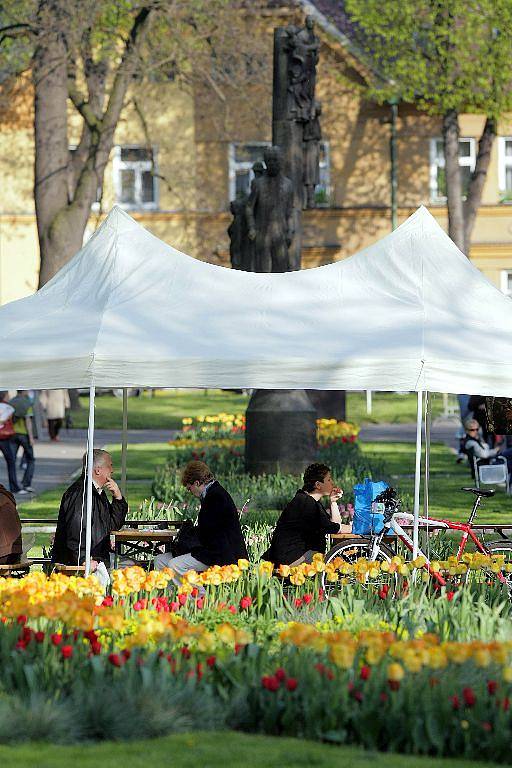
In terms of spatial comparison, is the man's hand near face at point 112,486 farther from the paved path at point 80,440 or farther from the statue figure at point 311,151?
the statue figure at point 311,151

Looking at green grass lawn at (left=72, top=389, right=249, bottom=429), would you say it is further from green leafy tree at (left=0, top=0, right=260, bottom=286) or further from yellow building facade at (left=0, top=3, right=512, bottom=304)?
yellow building facade at (left=0, top=3, right=512, bottom=304)

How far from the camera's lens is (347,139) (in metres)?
50.8

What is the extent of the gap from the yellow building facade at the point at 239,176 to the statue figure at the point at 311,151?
27332mm

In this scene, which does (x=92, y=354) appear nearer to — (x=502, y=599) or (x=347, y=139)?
(x=502, y=599)

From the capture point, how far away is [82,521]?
1140 cm

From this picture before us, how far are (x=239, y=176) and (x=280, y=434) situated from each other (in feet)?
105

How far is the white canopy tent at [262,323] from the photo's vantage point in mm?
10328

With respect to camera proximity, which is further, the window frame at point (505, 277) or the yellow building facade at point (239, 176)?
the yellow building facade at point (239, 176)

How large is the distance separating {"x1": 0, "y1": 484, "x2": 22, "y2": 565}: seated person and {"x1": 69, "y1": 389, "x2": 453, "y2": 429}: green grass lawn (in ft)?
72.3

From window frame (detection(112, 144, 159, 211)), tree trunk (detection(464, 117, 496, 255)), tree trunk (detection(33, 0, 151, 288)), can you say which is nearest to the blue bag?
tree trunk (detection(33, 0, 151, 288))

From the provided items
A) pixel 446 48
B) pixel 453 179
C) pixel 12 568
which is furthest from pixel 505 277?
pixel 12 568

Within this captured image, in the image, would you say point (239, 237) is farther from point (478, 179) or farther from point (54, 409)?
point (478, 179)

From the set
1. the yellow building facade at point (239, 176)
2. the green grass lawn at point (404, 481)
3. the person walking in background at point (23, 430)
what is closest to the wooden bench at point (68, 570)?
the green grass lawn at point (404, 481)

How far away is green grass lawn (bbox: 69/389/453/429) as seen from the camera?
35.2 meters
